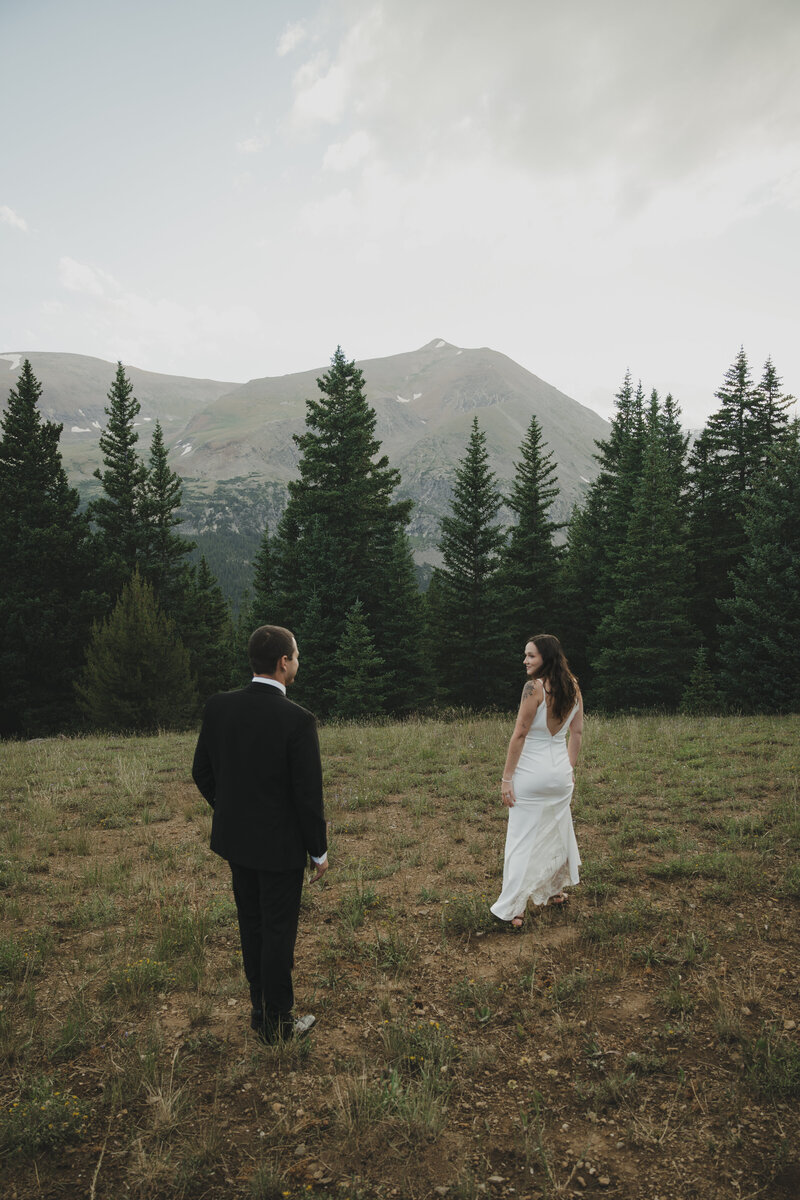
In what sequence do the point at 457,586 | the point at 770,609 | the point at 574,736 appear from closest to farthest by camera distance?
the point at 574,736 → the point at 770,609 → the point at 457,586

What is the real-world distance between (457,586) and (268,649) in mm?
26891

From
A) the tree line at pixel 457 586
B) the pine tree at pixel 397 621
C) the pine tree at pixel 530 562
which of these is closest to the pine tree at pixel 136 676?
the tree line at pixel 457 586

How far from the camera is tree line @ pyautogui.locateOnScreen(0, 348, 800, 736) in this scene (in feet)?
76.6

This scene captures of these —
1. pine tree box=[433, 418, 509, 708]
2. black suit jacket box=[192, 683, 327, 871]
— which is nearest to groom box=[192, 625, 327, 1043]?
black suit jacket box=[192, 683, 327, 871]

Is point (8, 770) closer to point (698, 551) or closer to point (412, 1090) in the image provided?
point (412, 1090)

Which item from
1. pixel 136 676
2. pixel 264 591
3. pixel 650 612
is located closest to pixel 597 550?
pixel 650 612

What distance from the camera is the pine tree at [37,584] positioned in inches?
1088

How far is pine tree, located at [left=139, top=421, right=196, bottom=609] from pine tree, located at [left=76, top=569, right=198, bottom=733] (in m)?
10.8

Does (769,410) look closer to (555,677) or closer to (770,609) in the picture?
(770,609)

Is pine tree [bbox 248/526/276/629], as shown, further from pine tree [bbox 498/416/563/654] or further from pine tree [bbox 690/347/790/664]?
pine tree [bbox 690/347/790/664]

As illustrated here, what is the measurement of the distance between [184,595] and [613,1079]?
3604 centimetres

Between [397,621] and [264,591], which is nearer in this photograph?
[397,621]

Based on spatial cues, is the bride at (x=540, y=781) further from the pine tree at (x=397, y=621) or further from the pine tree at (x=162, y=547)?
the pine tree at (x=162, y=547)

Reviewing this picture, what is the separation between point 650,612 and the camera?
27156 millimetres
